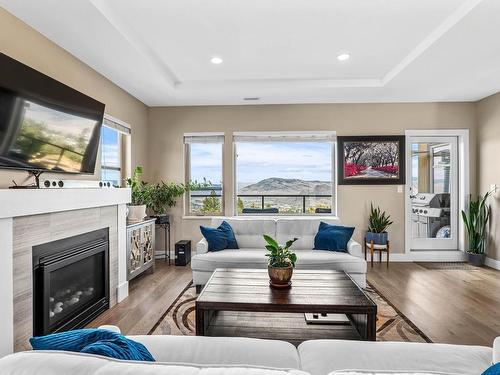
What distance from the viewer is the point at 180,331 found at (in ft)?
8.64

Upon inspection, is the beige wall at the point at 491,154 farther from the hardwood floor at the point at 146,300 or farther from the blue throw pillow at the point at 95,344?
the blue throw pillow at the point at 95,344

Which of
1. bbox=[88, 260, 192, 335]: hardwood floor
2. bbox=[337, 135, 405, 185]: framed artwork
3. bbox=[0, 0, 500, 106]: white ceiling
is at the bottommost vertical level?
bbox=[88, 260, 192, 335]: hardwood floor

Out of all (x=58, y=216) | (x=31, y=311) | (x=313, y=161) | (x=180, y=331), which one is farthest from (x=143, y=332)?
(x=313, y=161)

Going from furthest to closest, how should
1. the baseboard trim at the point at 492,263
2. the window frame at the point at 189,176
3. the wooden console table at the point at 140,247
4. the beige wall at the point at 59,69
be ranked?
the window frame at the point at 189,176
the baseboard trim at the point at 492,263
the wooden console table at the point at 140,247
the beige wall at the point at 59,69

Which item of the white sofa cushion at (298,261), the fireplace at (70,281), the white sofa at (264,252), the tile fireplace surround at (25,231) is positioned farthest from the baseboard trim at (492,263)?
the tile fireplace surround at (25,231)

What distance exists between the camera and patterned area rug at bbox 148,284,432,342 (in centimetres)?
257

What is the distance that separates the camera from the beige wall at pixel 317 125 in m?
5.14

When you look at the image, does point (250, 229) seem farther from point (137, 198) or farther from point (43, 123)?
point (43, 123)

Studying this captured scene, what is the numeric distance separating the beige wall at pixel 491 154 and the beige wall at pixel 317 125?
128 mm

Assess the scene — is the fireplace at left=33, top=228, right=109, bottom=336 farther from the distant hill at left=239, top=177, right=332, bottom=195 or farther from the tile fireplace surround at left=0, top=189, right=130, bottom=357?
the distant hill at left=239, top=177, right=332, bottom=195

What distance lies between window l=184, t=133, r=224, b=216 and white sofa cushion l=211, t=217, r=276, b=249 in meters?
1.18

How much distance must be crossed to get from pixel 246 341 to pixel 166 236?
13.2 feet

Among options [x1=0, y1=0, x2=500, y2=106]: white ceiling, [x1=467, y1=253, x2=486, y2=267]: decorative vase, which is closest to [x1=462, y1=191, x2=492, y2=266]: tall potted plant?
[x1=467, y1=253, x2=486, y2=267]: decorative vase

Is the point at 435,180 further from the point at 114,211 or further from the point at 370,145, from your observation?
the point at 114,211
